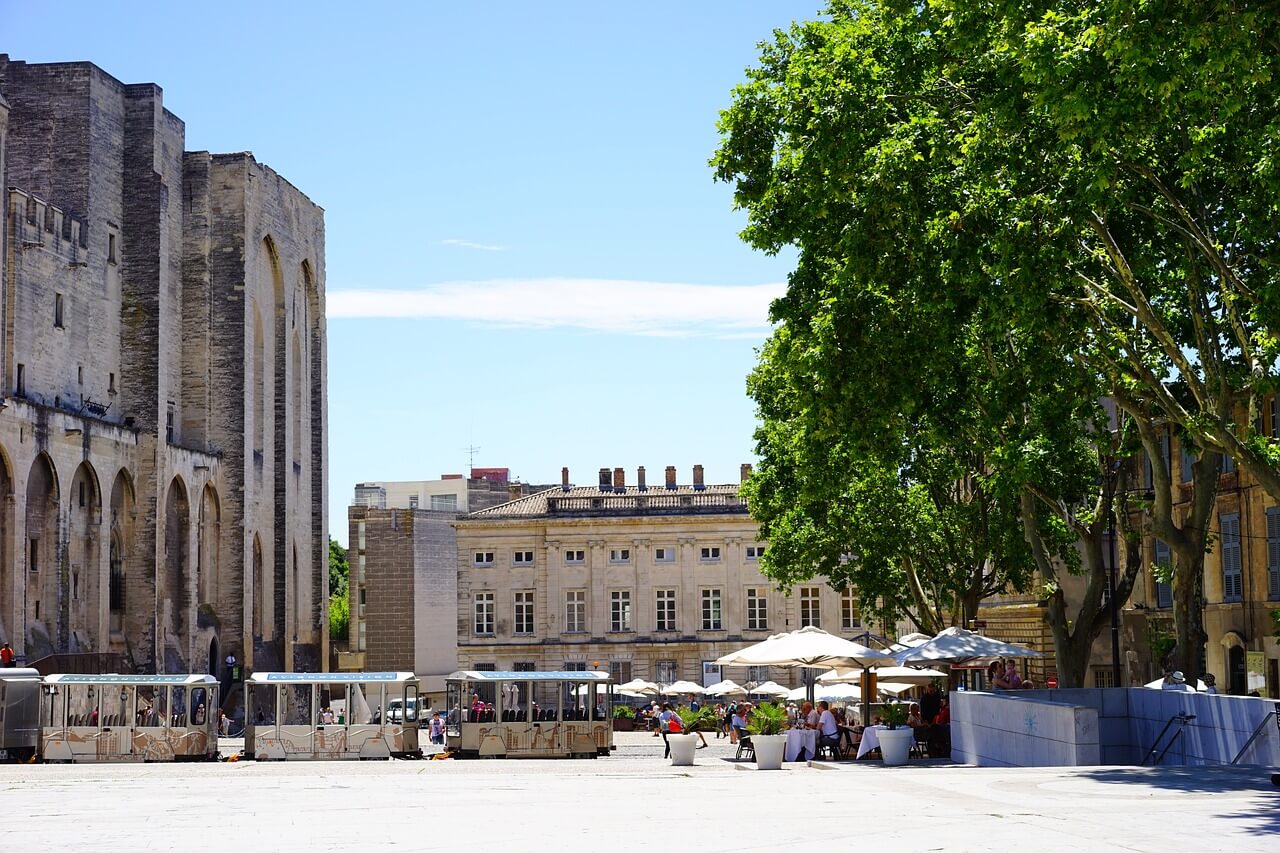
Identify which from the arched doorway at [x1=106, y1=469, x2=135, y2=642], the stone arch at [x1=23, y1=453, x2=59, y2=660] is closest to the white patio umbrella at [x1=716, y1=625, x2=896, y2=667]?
the stone arch at [x1=23, y1=453, x2=59, y2=660]

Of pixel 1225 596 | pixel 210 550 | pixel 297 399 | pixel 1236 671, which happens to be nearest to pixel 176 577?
pixel 210 550

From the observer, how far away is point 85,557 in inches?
2322

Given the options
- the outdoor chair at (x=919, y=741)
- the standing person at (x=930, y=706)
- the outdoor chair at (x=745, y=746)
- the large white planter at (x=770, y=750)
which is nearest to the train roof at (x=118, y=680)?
the outdoor chair at (x=745, y=746)

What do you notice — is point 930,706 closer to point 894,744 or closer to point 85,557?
point 894,744

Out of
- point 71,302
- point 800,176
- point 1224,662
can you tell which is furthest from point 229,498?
point 800,176

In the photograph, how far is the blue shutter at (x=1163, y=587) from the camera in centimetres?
4312

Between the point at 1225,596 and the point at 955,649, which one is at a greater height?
the point at 1225,596

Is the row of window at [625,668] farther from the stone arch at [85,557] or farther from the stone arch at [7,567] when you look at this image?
the stone arch at [7,567]

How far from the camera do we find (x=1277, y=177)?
17781 mm

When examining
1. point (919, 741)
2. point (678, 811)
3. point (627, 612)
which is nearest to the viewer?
point (678, 811)

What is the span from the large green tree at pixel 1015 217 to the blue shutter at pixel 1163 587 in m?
14.6

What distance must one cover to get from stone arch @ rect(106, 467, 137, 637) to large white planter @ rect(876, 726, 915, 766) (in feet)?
140

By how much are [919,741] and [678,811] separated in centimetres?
1385

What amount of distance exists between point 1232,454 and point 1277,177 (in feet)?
15.7
